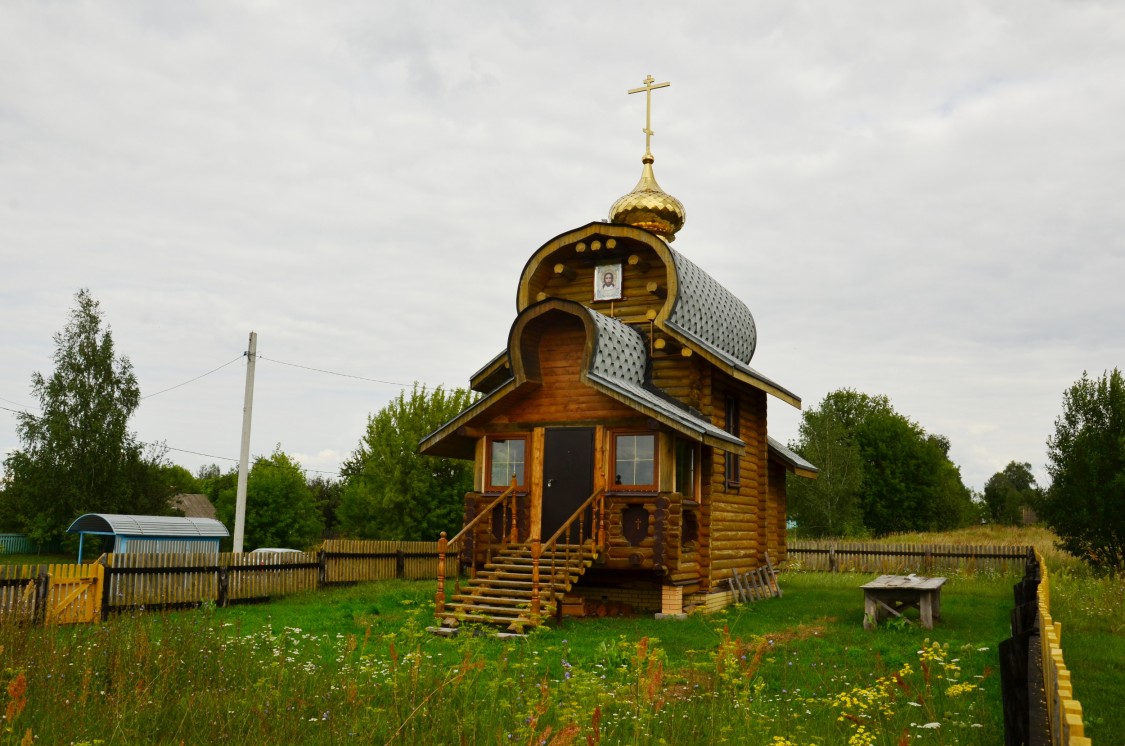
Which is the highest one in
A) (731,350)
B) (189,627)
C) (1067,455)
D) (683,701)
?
(731,350)

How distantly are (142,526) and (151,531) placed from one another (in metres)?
Result: 0.29

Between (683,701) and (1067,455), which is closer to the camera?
(683,701)

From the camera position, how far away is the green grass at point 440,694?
220 inches

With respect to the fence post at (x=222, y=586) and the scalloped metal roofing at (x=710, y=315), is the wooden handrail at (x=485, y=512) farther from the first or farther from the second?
the fence post at (x=222, y=586)

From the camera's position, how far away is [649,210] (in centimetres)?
1973

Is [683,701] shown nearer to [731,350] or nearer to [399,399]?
[731,350]

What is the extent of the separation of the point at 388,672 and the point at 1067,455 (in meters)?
17.2

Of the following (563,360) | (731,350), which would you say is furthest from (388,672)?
(731,350)

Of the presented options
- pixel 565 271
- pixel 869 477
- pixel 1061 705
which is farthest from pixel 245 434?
pixel 869 477

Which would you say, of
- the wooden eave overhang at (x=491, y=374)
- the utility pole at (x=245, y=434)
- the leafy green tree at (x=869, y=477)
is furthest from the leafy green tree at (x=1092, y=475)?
the leafy green tree at (x=869, y=477)

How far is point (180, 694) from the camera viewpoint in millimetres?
6488

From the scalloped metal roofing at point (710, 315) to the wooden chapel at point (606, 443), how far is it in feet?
0.17

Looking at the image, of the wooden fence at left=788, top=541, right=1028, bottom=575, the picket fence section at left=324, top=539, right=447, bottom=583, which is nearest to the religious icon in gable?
the picket fence section at left=324, top=539, right=447, bottom=583

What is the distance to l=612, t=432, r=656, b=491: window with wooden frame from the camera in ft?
49.3
